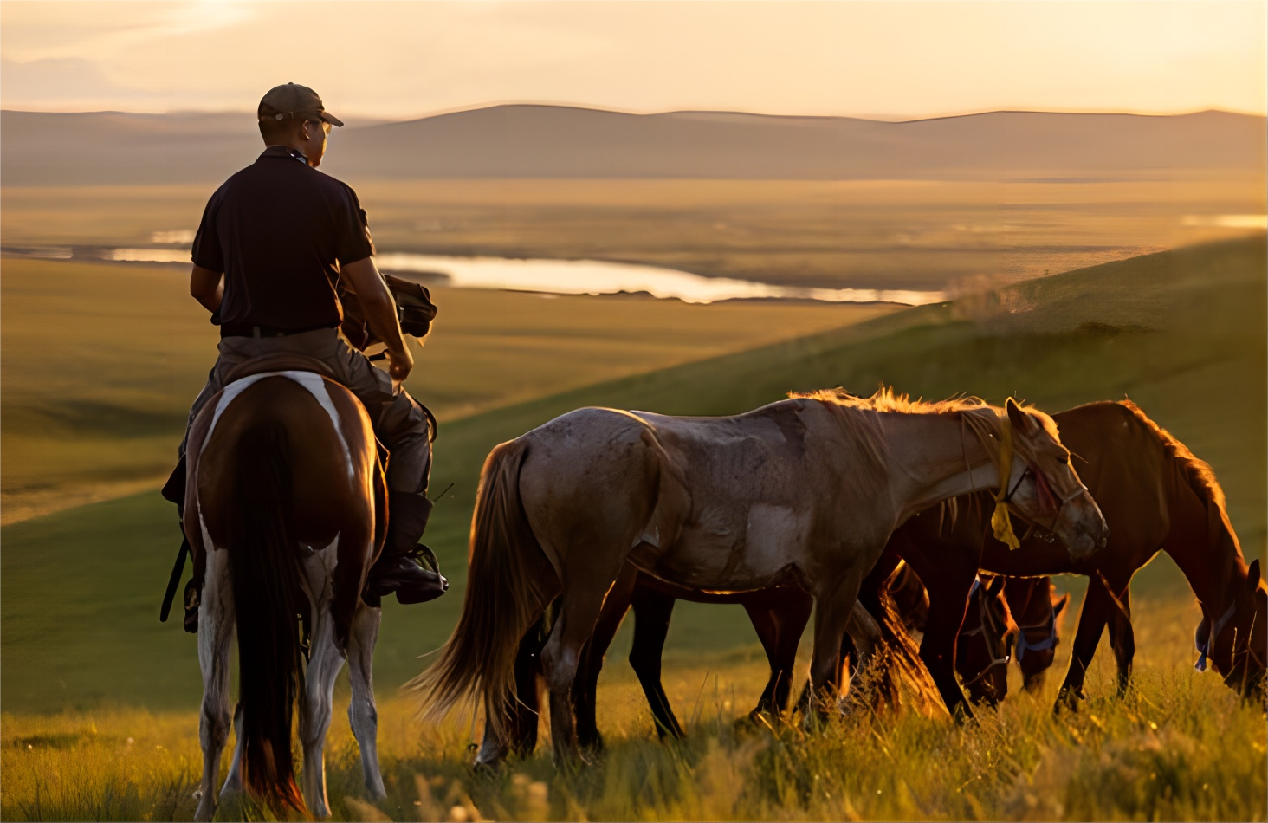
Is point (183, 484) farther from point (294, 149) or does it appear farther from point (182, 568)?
point (294, 149)

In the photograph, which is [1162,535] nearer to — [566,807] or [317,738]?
[566,807]

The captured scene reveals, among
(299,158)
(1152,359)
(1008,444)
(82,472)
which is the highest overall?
(299,158)

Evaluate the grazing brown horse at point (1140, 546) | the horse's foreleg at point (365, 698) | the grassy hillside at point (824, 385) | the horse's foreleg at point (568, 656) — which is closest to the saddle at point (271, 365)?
the horse's foreleg at point (365, 698)

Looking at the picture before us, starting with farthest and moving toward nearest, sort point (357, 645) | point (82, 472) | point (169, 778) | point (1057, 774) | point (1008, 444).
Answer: point (82, 472) → point (1008, 444) → point (169, 778) → point (357, 645) → point (1057, 774)

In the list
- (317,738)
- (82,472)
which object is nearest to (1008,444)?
(317,738)

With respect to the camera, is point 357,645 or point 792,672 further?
point 792,672

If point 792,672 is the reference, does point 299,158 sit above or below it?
above

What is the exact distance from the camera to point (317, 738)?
6.93m

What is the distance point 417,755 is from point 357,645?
68.4 inches

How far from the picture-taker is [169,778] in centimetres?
820

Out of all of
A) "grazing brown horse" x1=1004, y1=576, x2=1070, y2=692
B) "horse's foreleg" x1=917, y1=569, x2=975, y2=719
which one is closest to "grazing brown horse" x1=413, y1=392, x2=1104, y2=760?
"horse's foreleg" x1=917, y1=569, x2=975, y2=719

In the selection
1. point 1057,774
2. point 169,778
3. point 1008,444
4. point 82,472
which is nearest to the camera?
point 1057,774

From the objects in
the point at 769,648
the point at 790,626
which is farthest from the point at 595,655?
the point at 769,648

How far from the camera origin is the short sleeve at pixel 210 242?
7113mm
